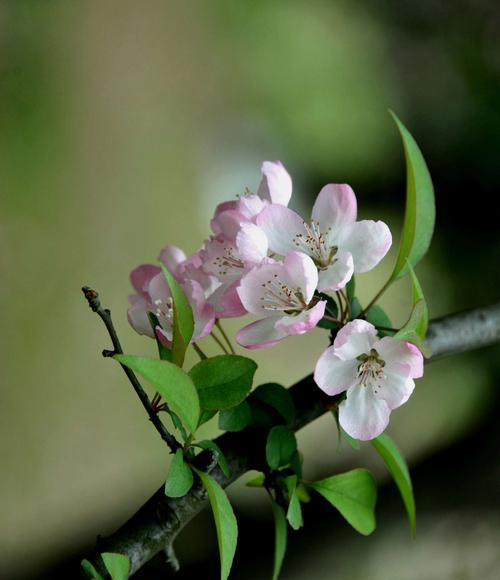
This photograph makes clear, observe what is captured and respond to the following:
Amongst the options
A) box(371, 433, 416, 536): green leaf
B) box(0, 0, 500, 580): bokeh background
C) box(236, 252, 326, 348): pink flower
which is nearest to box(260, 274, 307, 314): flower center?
box(236, 252, 326, 348): pink flower

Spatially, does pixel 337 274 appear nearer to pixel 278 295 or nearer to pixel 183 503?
pixel 278 295

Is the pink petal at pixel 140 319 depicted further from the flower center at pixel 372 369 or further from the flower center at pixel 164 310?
the flower center at pixel 372 369

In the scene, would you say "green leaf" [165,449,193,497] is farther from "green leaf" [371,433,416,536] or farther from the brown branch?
"green leaf" [371,433,416,536]

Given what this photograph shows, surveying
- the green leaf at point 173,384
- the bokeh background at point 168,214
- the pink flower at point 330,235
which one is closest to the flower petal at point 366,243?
the pink flower at point 330,235

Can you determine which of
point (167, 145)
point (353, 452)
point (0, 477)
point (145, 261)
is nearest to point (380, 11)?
point (167, 145)

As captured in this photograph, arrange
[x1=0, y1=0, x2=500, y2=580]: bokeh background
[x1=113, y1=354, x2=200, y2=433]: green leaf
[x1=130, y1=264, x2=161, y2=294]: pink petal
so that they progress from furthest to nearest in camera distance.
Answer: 1. [x1=0, y1=0, x2=500, y2=580]: bokeh background
2. [x1=130, y1=264, x2=161, y2=294]: pink petal
3. [x1=113, y1=354, x2=200, y2=433]: green leaf

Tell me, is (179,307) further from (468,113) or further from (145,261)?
(468,113)
